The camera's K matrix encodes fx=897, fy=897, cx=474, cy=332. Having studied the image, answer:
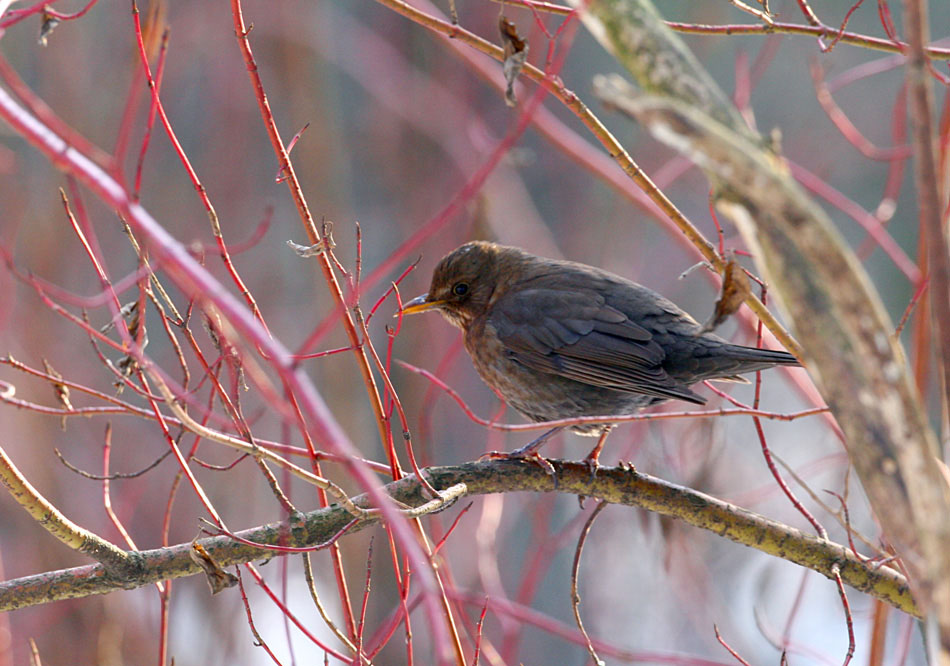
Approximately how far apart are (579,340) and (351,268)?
3.72 metres

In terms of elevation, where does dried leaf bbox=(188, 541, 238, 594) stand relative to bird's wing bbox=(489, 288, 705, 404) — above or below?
below

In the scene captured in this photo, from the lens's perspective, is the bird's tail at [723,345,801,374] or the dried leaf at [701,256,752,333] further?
the bird's tail at [723,345,801,374]

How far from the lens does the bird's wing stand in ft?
12.2

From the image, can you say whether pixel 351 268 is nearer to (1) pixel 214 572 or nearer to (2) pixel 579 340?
(2) pixel 579 340

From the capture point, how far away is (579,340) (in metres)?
3.94

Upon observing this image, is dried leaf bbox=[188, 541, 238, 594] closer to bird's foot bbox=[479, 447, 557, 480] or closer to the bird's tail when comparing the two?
bird's foot bbox=[479, 447, 557, 480]

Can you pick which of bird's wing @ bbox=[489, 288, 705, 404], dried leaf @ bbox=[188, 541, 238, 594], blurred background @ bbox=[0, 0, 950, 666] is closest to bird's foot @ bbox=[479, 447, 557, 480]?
bird's wing @ bbox=[489, 288, 705, 404]

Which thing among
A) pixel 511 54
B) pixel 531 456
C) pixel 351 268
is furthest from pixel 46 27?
pixel 351 268

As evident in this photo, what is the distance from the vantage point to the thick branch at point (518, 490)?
7.89 ft

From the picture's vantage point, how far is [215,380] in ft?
6.83

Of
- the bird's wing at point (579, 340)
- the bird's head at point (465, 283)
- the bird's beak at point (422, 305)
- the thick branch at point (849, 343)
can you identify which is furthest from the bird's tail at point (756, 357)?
the thick branch at point (849, 343)

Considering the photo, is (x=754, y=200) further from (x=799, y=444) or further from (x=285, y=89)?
(x=799, y=444)

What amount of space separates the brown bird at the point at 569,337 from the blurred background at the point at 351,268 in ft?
4.31

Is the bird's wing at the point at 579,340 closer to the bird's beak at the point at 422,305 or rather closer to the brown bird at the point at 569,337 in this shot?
the brown bird at the point at 569,337
